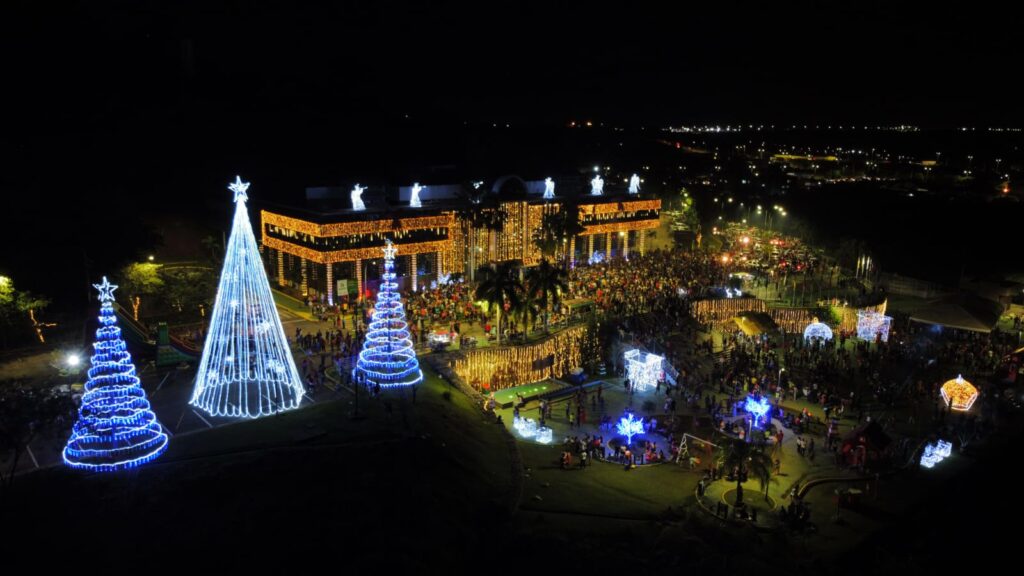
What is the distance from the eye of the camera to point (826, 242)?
270ft

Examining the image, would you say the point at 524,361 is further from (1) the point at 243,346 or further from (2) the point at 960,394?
(2) the point at 960,394

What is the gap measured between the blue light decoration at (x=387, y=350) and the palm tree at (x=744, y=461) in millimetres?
12951

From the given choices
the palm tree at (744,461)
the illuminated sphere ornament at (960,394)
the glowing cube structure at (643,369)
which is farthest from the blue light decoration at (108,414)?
the illuminated sphere ornament at (960,394)

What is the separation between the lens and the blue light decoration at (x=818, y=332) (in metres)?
45.2

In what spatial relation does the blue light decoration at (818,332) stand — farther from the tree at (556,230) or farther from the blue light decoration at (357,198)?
the blue light decoration at (357,198)

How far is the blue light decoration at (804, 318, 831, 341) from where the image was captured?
148 feet

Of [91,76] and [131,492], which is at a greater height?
[91,76]

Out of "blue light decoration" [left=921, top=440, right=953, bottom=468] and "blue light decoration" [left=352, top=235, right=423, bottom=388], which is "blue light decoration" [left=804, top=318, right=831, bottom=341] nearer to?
"blue light decoration" [left=921, top=440, right=953, bottom=468]

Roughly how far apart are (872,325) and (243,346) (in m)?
36.5

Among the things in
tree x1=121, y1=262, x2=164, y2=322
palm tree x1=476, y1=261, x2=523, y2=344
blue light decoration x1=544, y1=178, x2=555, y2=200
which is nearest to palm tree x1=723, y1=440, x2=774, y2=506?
palm tree x1=476, y1=261, x2=523, y2=344

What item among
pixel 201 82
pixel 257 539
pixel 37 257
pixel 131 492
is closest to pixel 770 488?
pixel 257 539

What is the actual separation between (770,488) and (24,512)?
926 inches

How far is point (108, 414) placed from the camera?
22766 mm

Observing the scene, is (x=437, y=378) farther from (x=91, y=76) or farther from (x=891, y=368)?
(x=91, y=76)
